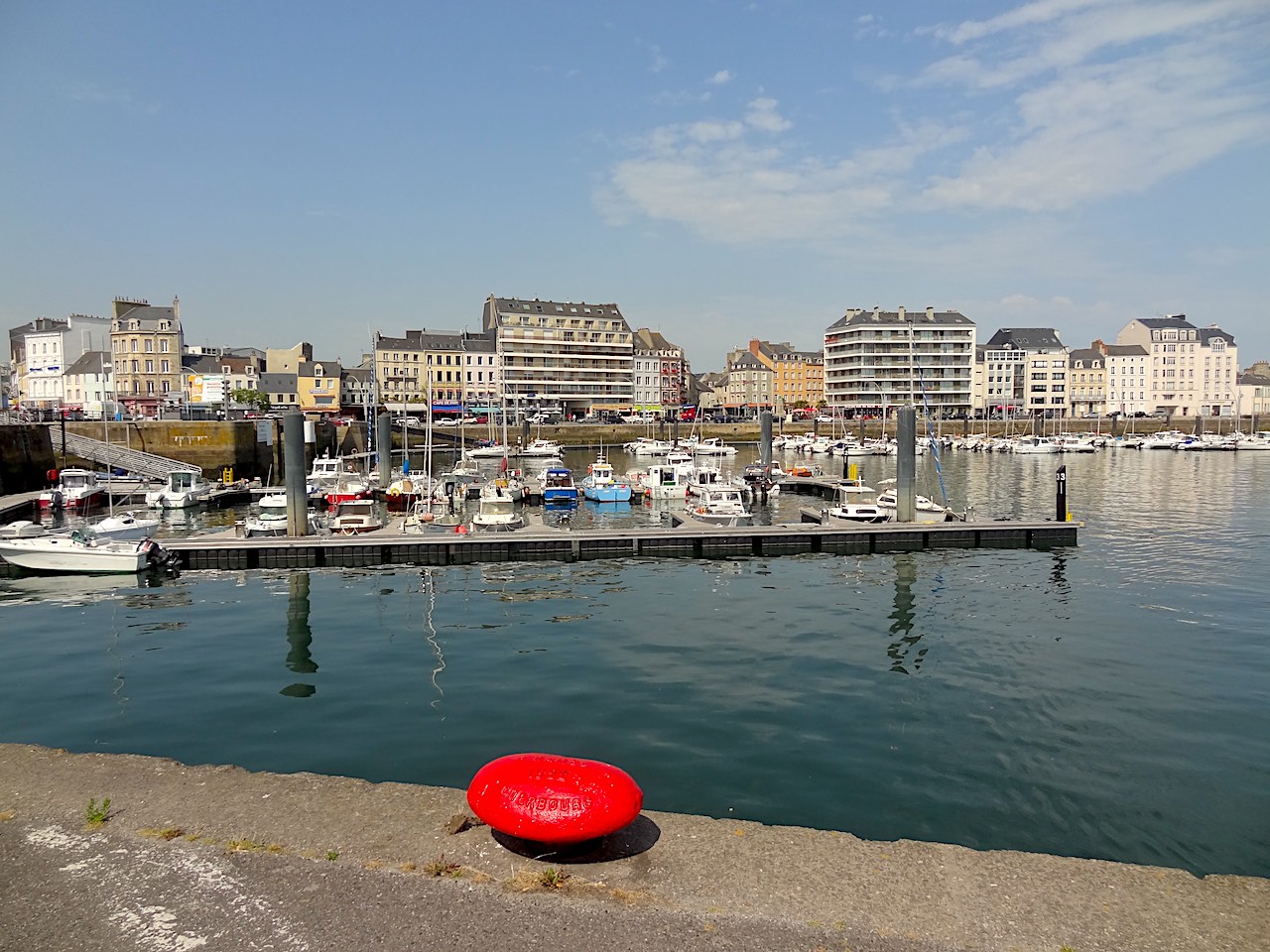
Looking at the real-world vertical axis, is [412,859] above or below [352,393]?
below

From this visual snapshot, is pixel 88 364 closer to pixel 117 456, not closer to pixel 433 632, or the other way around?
pixel 117 456

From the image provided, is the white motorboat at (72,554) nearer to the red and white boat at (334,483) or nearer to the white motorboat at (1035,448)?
the red and white boat at (334,483)

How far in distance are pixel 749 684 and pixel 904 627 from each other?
8.45 metres

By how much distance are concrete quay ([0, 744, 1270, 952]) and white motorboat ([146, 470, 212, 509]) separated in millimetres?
55918

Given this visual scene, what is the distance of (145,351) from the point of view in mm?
142125

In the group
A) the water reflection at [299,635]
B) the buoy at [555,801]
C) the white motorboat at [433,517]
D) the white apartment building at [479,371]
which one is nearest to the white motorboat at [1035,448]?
the white apartment building at [479,371]

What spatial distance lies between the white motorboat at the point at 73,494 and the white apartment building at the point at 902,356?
15764 cm

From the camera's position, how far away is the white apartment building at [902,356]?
194500mm

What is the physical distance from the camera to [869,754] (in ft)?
56.9

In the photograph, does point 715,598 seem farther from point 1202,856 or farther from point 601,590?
point 1202,856

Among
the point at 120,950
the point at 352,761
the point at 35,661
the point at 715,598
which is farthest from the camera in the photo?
the point at 715,598

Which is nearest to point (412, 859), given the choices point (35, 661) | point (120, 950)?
point (120, 950)

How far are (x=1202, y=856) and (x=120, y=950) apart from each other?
14.7 m

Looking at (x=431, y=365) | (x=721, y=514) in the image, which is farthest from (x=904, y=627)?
(x=431, y=365)
